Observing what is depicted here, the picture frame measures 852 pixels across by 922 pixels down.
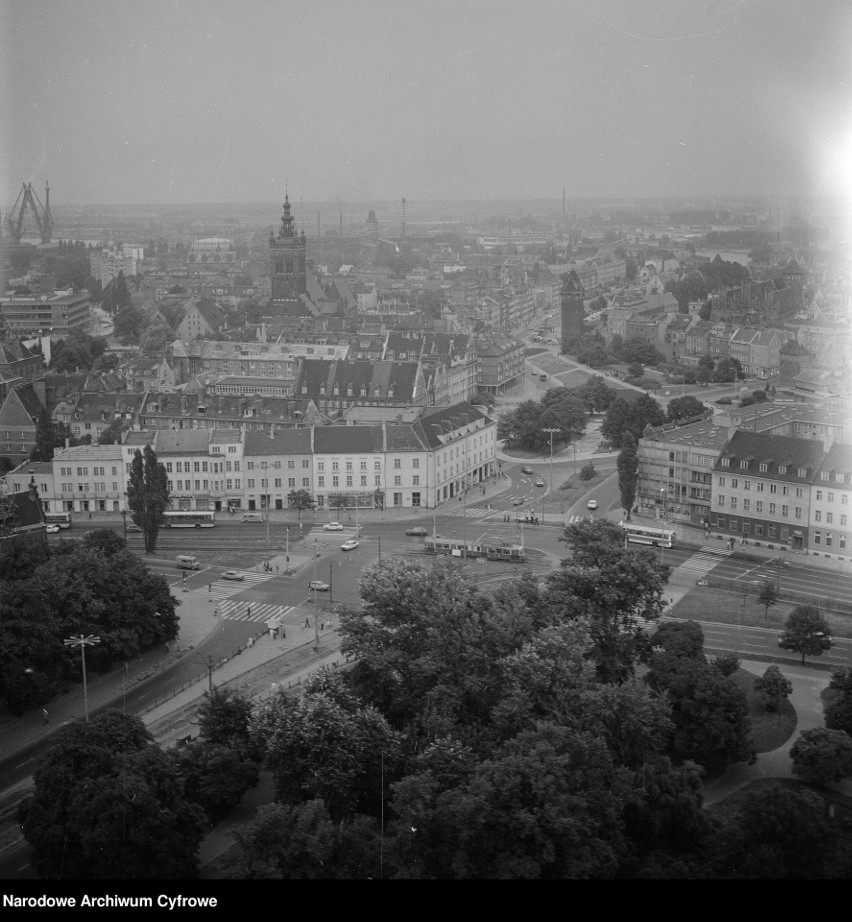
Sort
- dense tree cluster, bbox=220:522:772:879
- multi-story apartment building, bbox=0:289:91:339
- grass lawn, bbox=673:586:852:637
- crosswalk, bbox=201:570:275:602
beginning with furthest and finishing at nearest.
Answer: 1. multi-story apartment building, bbox=0:289:91:339
2. crosswalk, bbox=201:570:275:602
3. grass lawn, bbox=673:586:852:637
4. dense tree cluster, bbox=220:522:772:879

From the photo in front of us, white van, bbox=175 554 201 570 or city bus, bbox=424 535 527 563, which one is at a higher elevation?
city bus, bbox=424 535 527 563

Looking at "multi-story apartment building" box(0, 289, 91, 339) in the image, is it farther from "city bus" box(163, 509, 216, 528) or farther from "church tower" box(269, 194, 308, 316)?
"city bus" box(163, 509, 216, 528)

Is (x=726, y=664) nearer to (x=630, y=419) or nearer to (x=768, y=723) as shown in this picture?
(x=768, y=723)

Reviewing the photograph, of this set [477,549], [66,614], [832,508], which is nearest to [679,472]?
[832,508]

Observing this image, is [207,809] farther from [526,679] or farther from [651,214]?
[651,214]

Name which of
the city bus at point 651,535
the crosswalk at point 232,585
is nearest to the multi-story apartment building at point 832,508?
the city bus at point 651,535

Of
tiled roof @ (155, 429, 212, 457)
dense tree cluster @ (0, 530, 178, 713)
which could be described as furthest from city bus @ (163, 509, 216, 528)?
dense tree cluster @ (0, 530, 178, 713)

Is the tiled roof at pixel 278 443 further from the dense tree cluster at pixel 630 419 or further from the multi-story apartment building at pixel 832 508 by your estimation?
the multi-story apartment building at pixel 832 508

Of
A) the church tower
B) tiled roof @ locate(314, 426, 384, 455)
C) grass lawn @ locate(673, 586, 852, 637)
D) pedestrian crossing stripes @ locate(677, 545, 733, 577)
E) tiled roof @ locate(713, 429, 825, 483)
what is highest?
the church tower
